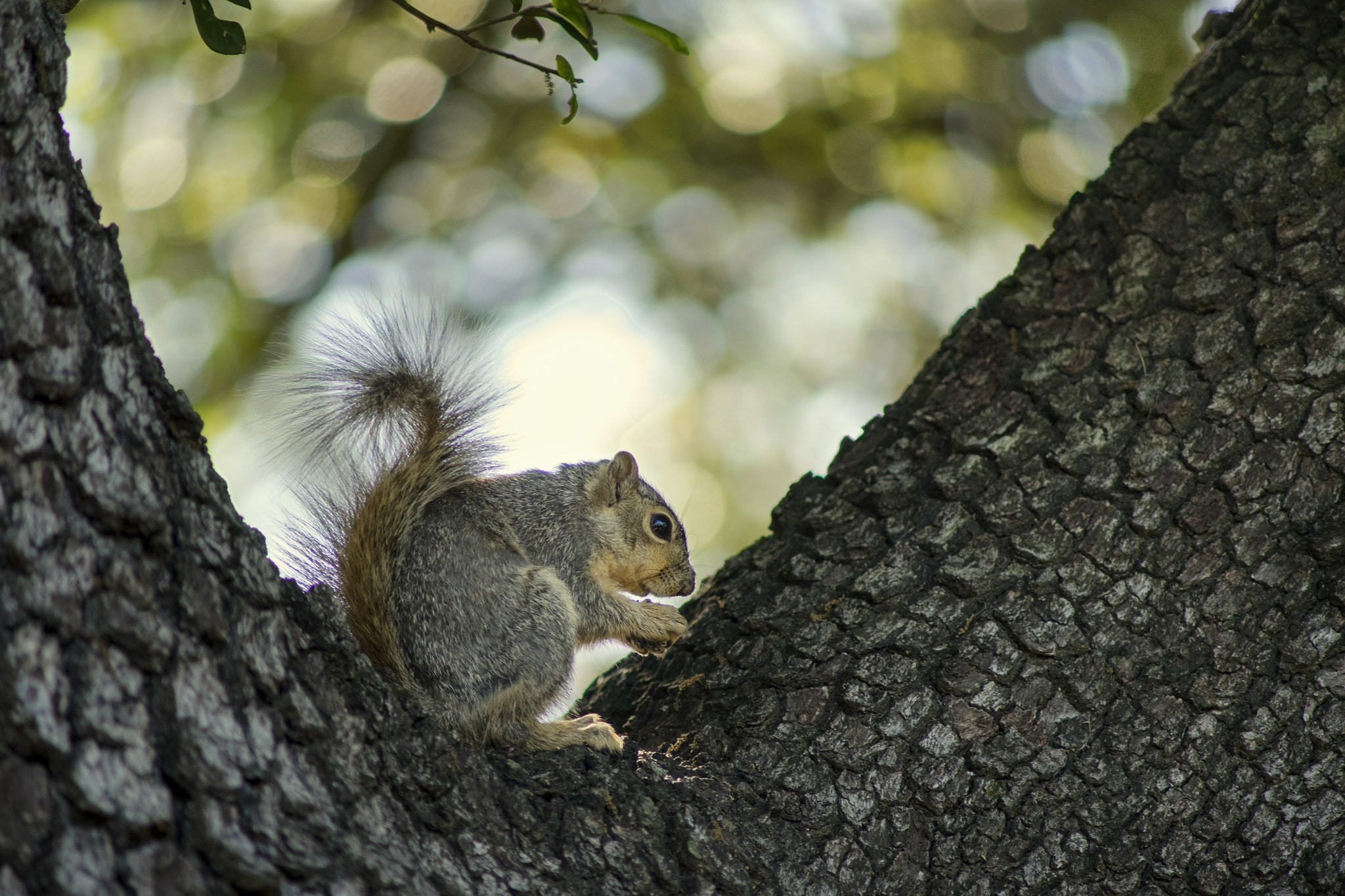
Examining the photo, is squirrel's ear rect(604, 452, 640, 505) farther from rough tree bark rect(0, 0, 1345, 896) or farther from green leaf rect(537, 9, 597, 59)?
green leaf rect(537, 9, 597, 59)

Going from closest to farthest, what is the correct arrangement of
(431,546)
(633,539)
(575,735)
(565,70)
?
(565,70) → (575,735) → (431,546) → (633,539)

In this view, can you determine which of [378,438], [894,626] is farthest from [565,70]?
[894,626]

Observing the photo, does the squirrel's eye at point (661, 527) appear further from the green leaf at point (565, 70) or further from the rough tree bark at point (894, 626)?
the green leaf at point (565, 70)

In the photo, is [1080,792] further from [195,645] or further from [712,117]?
[712,117]

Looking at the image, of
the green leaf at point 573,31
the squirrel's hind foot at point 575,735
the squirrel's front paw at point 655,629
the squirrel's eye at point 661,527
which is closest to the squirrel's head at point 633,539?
the squirrel's eye at point 661,527

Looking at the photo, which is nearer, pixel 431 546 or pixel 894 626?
pixel 894 626

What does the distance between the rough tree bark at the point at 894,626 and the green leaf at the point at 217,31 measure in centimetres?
41

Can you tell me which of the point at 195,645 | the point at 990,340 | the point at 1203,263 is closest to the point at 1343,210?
the point at 1203,263

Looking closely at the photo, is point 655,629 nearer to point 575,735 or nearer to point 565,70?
point 575,735

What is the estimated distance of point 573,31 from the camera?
73.5 inches

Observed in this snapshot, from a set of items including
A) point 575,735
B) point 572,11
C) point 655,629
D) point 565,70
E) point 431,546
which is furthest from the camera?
point 655,629

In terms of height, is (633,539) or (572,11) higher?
(572,11)

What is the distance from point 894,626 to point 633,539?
1352mm

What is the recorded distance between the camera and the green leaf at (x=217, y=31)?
1.83 meters
